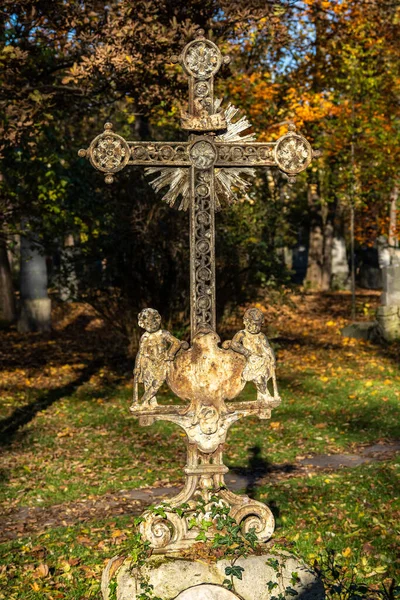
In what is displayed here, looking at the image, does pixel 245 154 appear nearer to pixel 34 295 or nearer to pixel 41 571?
pixel 41 571

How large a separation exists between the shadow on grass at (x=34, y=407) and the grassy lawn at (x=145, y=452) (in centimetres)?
4

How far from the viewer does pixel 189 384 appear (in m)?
6.07

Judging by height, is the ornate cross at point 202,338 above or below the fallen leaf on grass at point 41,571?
above

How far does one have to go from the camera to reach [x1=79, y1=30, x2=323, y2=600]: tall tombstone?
5.80 m

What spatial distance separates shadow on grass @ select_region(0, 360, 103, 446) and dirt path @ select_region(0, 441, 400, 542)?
127 inches

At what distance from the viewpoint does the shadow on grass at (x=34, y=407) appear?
1281 centimetres

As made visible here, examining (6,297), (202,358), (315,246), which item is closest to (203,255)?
(202,358)

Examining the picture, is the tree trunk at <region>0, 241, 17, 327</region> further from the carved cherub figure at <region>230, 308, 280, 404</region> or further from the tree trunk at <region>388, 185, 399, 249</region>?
the carved cherub figure at <region>230, 308, 280, 404</region>

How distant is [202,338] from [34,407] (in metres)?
9.06

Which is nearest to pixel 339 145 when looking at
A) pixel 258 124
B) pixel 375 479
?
pixel 258 124

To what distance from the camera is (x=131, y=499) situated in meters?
9.32

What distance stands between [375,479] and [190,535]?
169 inches

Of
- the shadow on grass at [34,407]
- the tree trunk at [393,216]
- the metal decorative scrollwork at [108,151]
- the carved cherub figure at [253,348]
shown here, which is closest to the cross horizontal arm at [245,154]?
the metal decorative scrollwork at [108,151]

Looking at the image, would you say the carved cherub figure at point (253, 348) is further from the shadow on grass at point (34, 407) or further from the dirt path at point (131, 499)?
the shadow on grass at point (34, 407)
